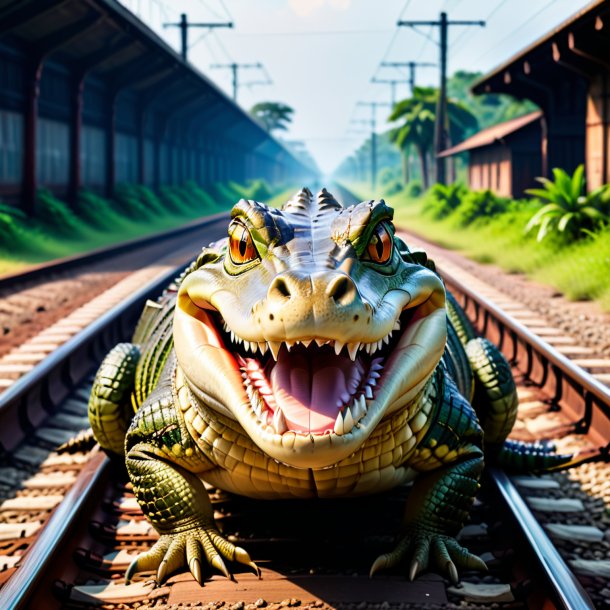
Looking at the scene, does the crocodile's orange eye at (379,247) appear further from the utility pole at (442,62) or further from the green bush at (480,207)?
the utility pole at (442,62)

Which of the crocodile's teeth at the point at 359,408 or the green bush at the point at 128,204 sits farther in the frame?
the green bush at the point at 128,204

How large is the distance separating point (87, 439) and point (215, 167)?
1814 inches

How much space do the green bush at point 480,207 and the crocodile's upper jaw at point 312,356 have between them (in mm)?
21003

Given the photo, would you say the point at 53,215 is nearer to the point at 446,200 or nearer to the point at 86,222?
the point at 86,222

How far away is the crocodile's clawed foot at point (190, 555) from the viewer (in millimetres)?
3268

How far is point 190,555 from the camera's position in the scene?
3295mm

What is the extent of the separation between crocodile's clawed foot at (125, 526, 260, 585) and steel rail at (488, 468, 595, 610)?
113 centimetres

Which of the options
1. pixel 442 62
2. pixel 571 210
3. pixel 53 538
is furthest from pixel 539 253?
pixel 442 62

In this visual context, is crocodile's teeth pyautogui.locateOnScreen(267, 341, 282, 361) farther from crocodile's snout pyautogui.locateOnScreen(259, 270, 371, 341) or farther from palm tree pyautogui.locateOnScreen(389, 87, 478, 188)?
palm tree pyautogui.locateOnScreen(389, 87, 478, 188)

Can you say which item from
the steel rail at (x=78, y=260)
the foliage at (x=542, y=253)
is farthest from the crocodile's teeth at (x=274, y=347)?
the steel rail at (x=78, y=260)

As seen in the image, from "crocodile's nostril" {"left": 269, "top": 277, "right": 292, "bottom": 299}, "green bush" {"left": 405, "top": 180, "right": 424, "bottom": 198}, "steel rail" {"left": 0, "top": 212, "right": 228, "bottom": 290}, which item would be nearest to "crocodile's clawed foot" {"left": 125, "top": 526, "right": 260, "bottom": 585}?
"crocodile's nostril" {"left": 269, "top": 277, "right": 292, "bottom": 299}

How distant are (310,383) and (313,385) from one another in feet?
0.07

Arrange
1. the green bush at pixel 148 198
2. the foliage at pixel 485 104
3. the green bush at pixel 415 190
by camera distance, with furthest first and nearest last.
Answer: the foliage at pixel 485 104 < the green bush at pixel 415 190 < the green bush at pixel 148 198

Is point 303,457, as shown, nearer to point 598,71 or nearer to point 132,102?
point 598,71
